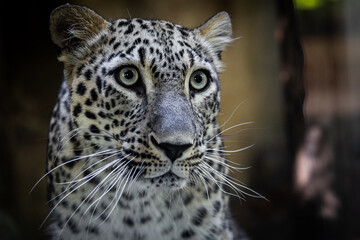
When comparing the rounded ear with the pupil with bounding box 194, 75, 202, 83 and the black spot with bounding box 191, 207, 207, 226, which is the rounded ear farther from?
the black spot with bounding box 191, 207, 207, 226

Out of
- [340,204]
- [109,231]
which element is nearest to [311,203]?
[340,204]

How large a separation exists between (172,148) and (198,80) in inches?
17.0

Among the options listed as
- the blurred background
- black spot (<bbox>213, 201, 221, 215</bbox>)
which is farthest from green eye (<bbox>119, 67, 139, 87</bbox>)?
black spot (<bbox>213, 201, 221, 215</bbox>)

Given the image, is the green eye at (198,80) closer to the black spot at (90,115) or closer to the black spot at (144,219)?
the black spot at (90,115)

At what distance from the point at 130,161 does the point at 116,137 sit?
0.13 metres

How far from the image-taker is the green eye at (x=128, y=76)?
209 cm

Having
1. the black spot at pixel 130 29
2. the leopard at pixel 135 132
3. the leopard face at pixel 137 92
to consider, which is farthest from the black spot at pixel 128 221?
the black spot at pixel 130 29

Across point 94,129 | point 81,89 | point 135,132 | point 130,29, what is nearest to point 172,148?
point 135,132

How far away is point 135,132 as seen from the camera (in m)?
1.99

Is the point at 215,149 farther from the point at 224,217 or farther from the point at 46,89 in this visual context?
the point at 46,89

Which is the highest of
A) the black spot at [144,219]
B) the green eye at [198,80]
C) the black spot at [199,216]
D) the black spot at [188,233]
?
the green eye at [198,80]

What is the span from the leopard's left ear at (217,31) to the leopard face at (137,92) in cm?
14

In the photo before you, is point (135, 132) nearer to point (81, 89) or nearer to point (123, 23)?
point (81, 89)

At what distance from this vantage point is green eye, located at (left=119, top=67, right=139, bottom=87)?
209cm
